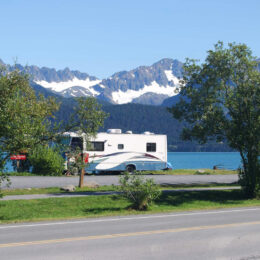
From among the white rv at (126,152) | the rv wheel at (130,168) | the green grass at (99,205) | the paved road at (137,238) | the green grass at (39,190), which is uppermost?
the white rv at (126,152)

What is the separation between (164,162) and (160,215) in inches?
781

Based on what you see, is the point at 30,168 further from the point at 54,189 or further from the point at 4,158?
the point at 4,158

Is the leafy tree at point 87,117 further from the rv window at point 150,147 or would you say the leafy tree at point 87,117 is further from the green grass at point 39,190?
the rv window at point 150,147

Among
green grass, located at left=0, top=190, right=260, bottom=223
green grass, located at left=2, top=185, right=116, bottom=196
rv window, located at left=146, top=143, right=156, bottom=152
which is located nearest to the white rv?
rv window, located at left=146, top=143, right=156, bottom=152

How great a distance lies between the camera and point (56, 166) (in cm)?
3347

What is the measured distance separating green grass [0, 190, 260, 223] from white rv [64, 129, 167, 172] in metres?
12.3

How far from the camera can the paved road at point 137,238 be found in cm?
990

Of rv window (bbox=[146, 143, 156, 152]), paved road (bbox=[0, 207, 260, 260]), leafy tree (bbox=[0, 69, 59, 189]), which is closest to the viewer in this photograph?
paved road (bbox=[0, 207, 260, 260])

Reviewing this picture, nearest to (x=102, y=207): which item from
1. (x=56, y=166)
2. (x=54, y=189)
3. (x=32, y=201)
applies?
(x=32, y=201)

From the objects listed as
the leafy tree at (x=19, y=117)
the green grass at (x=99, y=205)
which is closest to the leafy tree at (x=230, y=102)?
the green grass at (x=99, y=205)

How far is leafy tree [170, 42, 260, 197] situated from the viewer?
21688mm

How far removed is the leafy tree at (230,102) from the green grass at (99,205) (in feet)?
7.71

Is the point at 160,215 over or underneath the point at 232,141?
underneath

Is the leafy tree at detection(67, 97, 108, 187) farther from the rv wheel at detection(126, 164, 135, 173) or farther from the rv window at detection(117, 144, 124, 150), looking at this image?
the rv wheel at detection(126, 164, 135, 173)
